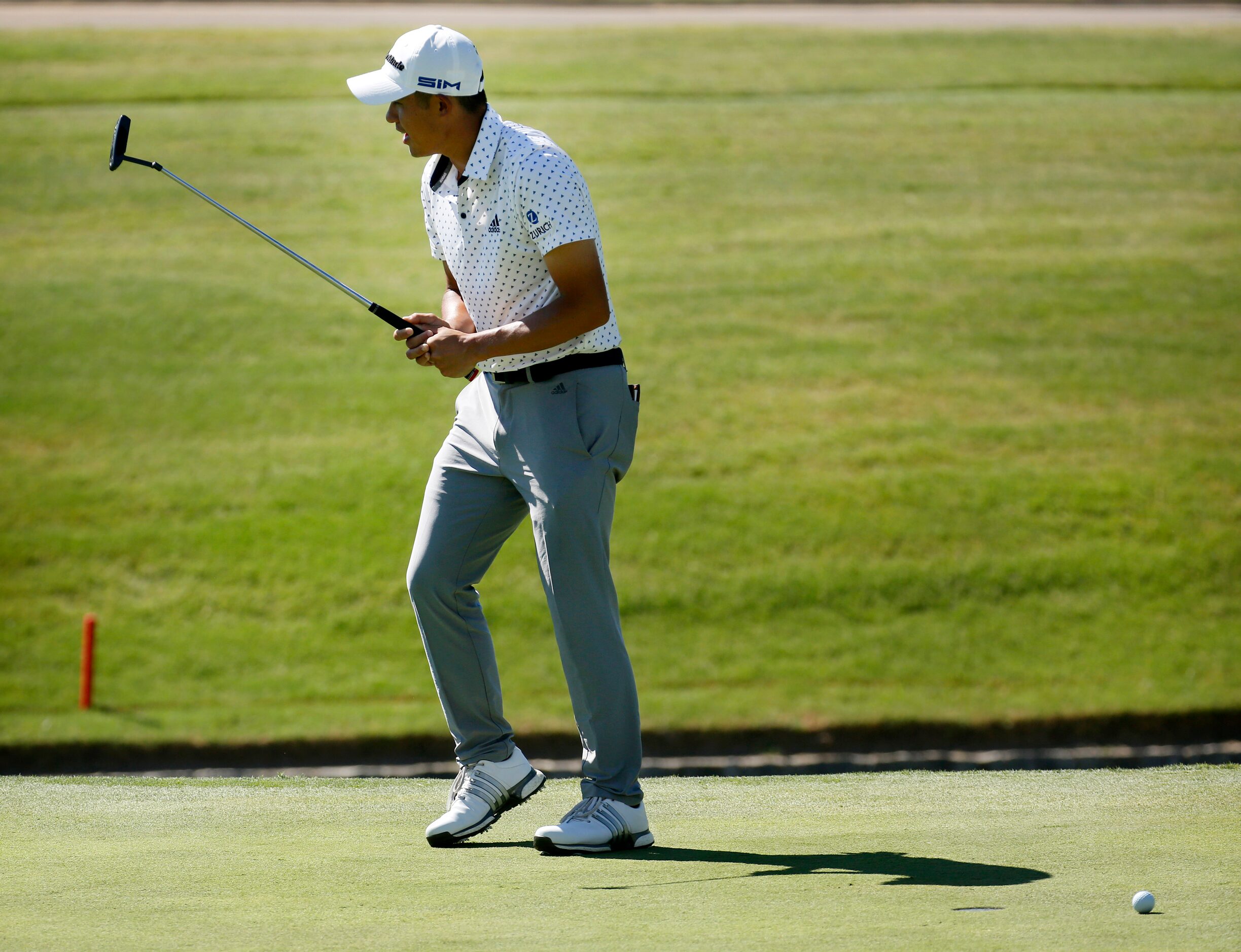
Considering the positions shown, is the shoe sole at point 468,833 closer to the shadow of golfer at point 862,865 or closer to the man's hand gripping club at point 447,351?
the shadow of golfer at point 862,865

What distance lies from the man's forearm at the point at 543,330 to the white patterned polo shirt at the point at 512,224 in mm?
43

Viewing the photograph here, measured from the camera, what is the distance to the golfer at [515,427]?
11.6ft

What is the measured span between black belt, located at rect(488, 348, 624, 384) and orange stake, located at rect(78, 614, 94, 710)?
22.9 ft

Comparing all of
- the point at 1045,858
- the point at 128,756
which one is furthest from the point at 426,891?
the point at 128,756

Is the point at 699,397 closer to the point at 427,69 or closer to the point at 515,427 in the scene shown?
the point at 515,427

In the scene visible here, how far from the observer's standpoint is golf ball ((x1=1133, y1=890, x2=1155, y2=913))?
2.66 m

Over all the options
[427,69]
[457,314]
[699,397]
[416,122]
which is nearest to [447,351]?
[457,314]

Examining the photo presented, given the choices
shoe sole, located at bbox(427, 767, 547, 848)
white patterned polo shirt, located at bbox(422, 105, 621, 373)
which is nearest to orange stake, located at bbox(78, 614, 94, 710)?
shoe sole, located at bbox(427, 767, 547, 848)

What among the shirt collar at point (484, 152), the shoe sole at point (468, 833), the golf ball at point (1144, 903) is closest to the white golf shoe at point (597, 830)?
the shoe sole at point (468, 833)

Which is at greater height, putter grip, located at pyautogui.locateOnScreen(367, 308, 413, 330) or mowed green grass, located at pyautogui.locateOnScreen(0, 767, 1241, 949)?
putter grip, located at pyautogui.locateOnScreen(367, 308, 413, 330)

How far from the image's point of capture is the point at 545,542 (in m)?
3.64

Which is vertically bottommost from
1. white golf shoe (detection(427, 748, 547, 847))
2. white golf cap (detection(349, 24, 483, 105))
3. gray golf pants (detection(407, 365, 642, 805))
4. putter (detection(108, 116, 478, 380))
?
white golf shoe (detection(427, 748, 547, 847))

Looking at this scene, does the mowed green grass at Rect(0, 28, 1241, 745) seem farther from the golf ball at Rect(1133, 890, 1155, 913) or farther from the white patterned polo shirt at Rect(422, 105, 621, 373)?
the golf ball at Rect(1133, 890, 1155, 913)

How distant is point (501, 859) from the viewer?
3.42 metres
